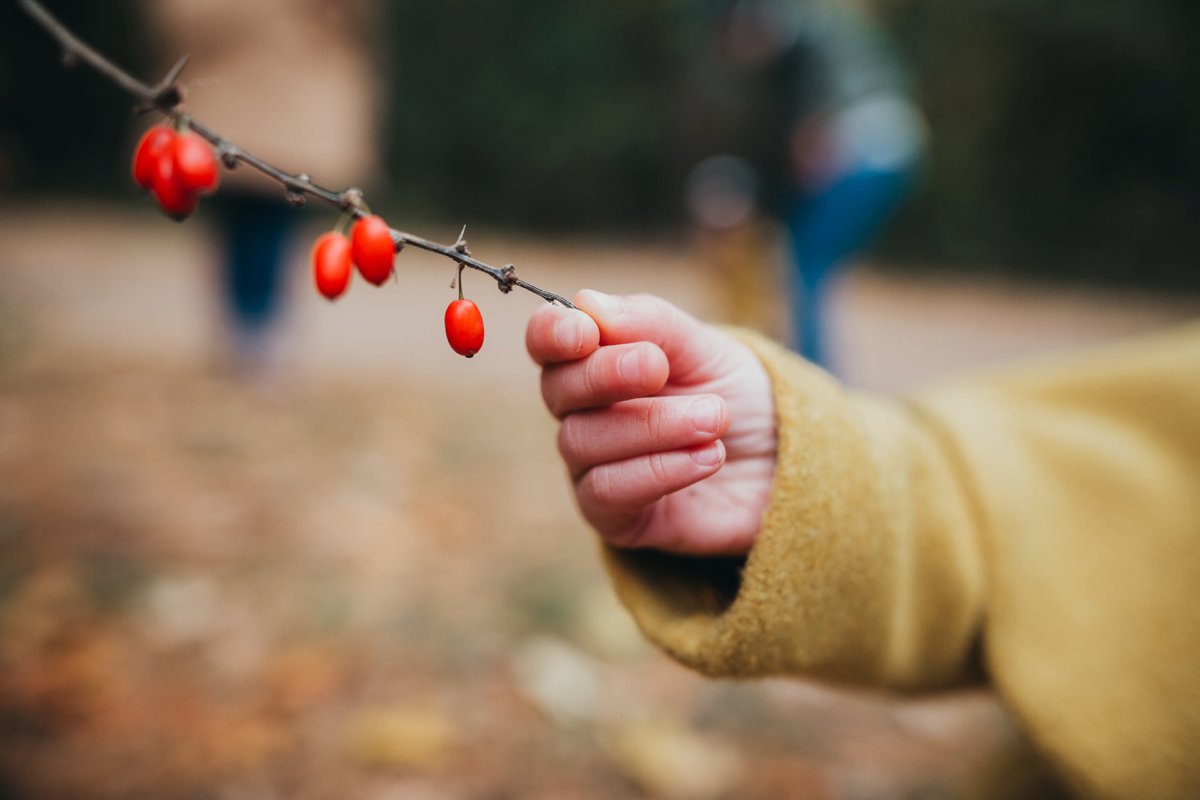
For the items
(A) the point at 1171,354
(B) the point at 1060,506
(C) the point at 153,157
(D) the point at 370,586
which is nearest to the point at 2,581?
(D) the point at 370,586

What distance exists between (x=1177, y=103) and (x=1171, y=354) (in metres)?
10.2

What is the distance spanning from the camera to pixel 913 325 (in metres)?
7.47

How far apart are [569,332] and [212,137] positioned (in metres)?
0.34

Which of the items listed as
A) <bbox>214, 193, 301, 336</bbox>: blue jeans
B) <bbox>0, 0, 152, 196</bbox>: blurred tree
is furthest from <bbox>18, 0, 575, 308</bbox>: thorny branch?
<bbox>0, 0, 152, 196</bbox>: blurred tree

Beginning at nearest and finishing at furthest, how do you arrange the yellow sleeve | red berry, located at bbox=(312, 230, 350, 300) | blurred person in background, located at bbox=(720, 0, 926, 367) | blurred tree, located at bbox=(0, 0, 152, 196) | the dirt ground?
1. red berry, located at bbox=(312, 230, 350, 300)
2. the yellow sleeve
3. the dirt ground
4. blurred person in background, located at bbox=(720, 0, 926, 367)
5. blurred tree, located at bbox=(0, 0, 152, 196)

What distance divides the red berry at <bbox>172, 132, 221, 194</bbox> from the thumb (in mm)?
351

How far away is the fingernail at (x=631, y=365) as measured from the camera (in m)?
0.75

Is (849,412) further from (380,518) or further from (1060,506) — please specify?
(380,518)

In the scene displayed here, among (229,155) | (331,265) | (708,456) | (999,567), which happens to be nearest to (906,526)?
(999,567)

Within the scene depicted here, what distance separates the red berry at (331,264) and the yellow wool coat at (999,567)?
0.52 meters

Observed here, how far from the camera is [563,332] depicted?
0.73 meters

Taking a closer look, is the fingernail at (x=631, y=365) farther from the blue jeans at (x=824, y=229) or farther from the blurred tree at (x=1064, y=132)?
the blurred tree at (x=1064, y=132)

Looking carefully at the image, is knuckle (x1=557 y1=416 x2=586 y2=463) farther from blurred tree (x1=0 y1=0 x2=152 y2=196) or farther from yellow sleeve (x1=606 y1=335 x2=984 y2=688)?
blurred tree (x1=0 y1=0 x2=152 y2=196)

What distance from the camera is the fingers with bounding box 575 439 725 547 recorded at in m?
0.80
